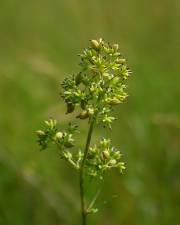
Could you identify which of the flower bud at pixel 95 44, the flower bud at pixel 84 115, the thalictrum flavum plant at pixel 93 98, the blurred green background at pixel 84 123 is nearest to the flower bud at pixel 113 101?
the thalictrum flavum plant at pixel 93 98

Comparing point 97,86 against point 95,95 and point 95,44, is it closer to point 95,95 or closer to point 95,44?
point 95,95

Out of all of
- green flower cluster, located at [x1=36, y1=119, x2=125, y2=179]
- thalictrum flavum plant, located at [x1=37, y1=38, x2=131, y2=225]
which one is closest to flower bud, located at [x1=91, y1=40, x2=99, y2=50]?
thalictrum flavum plant, located at [x1=37, y1=38, x2=131, y2=225]

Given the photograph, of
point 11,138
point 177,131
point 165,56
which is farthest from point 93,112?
point 165,56

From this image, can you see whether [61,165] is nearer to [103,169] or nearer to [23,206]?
[23,206]

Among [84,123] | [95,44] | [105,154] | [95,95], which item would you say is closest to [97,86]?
[95,95]

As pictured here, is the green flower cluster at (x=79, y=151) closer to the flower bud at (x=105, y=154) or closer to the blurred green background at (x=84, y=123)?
the flower bud at (x=105, y=154)

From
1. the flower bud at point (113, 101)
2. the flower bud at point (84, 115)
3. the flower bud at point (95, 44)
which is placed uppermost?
the flower bud at point (95, 44)
